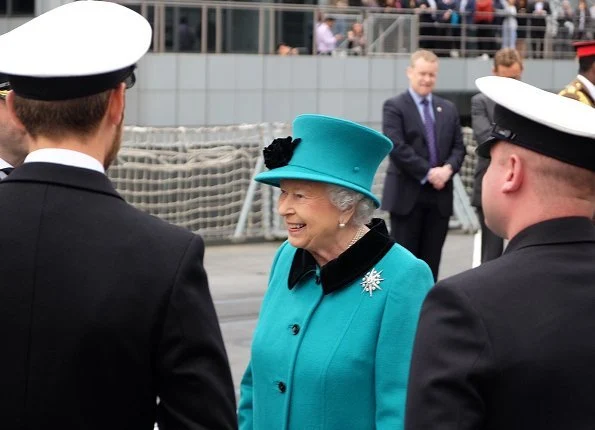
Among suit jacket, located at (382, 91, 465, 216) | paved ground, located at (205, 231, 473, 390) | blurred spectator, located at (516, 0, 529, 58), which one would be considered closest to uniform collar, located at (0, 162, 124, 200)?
paved ground, located at (205, 231, 473, 390)

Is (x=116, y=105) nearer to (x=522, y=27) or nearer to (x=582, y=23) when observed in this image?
(x=522, y=27)

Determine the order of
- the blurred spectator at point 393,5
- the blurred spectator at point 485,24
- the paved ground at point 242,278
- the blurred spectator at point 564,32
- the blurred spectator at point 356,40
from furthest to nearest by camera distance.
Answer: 1. the blurred spectator at point 564,32
2. the blurred spectator at point 485,24
3. the blurred spectator at point 393,5
4. the blurred spectator at point 356,40
5. the paved ground at point 242,278

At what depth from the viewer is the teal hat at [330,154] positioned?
4.31 metres

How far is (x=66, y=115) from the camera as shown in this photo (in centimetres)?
267

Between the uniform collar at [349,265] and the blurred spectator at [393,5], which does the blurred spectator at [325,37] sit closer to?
the blurred spectator at [393,5]

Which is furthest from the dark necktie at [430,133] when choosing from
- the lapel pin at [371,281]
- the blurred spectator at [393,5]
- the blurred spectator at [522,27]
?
the blurred spectator at [522,27]

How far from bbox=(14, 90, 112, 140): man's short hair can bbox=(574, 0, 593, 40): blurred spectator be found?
25.6 meters

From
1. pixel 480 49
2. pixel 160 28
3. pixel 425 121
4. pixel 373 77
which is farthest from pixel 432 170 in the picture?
pixel 480 49

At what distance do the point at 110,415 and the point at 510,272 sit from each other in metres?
0.83

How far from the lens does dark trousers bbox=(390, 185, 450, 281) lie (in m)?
9.62

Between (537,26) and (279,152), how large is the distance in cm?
2329

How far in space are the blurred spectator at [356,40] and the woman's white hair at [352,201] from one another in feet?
61.2

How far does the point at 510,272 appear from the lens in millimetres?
2744

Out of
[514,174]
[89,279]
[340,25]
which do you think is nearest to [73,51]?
[89,279]
